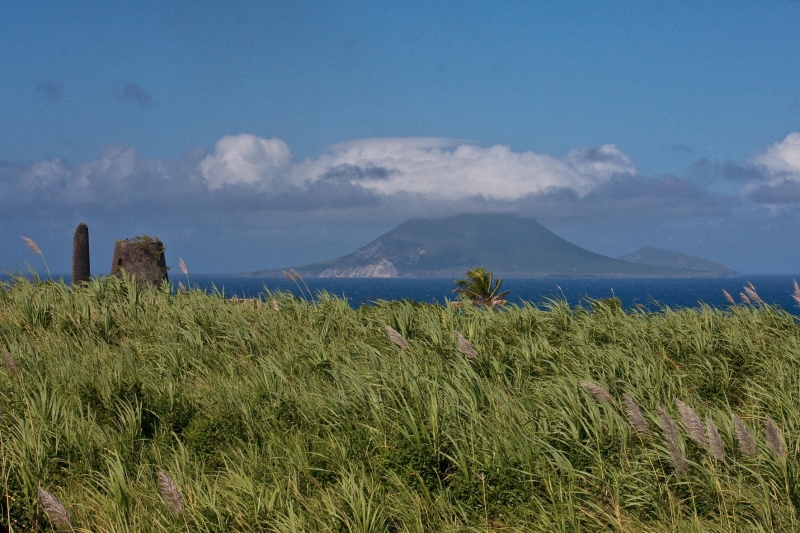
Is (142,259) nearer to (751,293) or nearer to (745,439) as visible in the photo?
(751,293)

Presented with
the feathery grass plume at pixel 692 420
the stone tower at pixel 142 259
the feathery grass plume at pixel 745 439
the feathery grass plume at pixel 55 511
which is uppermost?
the stone tower at pixel 142 259

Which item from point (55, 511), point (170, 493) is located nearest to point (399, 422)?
point (170, 493)

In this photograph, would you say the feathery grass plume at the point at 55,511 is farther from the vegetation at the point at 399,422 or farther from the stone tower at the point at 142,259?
the stone tower at the point at 142,259

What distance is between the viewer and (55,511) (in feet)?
16.7

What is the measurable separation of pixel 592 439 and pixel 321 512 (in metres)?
2.39

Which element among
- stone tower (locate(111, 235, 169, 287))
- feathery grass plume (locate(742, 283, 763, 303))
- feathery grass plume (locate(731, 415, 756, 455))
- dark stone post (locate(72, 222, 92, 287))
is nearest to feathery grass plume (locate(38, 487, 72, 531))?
feathery grass plume (locate(731, 415, 756, 455))

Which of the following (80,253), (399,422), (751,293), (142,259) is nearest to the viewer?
(399,422)

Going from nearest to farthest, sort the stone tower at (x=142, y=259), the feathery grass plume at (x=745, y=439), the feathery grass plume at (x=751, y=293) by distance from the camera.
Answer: the feathery grass plume at (x=745, y=439) < the feathery grass plume at (x=751, y=293) < the stone tower at (x=142, y=259)

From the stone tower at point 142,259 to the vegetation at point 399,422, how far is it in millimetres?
5636

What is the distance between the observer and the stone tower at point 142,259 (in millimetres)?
17000

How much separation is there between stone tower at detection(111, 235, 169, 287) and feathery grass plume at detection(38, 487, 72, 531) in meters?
11.7

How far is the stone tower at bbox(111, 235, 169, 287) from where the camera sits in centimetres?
1700

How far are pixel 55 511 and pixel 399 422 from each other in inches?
110

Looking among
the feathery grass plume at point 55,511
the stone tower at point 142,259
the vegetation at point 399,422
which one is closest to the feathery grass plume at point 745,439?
the vegetation at point 399,422
